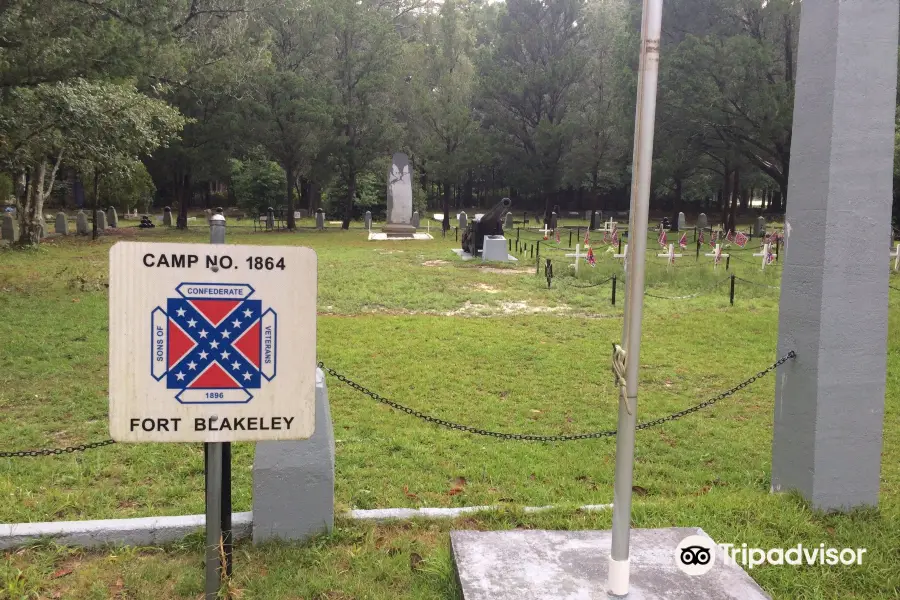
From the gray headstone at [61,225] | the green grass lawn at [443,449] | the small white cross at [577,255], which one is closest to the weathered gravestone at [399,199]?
the small white cross at [577,255]

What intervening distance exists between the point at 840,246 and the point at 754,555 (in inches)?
66.2

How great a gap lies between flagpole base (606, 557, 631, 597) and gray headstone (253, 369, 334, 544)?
4.71ft

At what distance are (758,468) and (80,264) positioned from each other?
15.3 m

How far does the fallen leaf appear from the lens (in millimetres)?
3387

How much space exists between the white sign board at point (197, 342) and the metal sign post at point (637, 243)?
111 centimetres

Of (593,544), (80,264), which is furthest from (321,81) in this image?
(593,544)

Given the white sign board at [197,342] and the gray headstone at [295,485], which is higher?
the white sign board at [197,342]

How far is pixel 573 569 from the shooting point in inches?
122

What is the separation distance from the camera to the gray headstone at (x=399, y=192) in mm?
26531

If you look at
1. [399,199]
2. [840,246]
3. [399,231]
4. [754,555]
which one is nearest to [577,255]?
[840,246]

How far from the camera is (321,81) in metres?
28.6

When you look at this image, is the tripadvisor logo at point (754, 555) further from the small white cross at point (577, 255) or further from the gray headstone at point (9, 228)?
the gray headstone at point (9, 228)

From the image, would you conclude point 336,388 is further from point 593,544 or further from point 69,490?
point 593,544

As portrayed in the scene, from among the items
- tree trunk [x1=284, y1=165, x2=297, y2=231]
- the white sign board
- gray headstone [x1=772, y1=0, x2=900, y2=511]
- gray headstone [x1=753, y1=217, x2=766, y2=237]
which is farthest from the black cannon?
the white sign board
